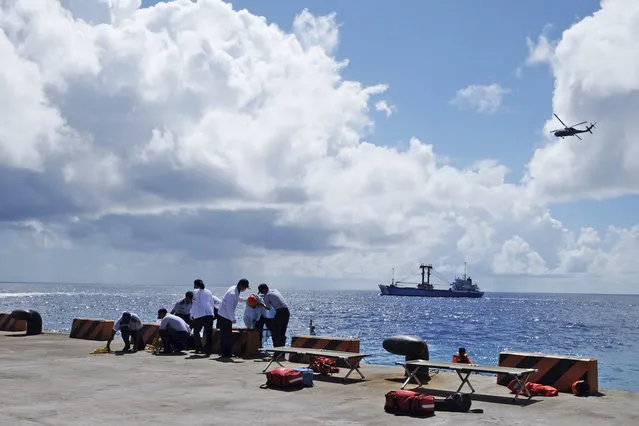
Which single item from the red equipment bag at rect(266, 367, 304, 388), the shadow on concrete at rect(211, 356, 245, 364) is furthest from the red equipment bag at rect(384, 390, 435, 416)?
the shadow on concrete at rect(211, 356, 245, 364)

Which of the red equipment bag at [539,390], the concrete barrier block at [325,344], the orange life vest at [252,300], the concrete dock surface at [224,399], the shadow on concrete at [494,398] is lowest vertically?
the concrete dock surface at [224,399]

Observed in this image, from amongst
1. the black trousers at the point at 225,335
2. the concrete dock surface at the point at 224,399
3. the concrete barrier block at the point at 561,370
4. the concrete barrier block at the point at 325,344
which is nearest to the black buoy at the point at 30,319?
the concrete dock surface at the point at 224,399

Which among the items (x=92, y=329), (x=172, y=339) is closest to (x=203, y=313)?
(x=172, y=339)

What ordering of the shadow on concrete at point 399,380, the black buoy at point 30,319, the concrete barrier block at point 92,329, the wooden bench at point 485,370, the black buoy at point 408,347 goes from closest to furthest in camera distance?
the wooden bench at point 485,370
the black buoy at point 408,347
the shadow on concrete at point 399,380
the concrete barrier block at point 92,329
the black buoy at point 30,319

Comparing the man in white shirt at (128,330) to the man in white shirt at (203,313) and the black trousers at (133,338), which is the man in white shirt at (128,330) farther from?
the man in white shirt at (203,313)

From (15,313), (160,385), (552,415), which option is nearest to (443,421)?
(552,415)

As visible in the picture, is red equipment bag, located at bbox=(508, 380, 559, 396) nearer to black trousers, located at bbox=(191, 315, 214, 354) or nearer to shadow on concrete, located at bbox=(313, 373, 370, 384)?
shadow on concrete, located at bbox=(313, 373, 370, 384)

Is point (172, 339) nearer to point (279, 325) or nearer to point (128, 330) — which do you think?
point (128, 330)

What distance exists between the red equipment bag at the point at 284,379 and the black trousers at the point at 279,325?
501 cm

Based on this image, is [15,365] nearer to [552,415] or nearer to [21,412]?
[21,412]

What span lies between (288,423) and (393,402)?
6.64 feet

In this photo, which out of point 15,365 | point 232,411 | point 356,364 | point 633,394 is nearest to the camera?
point 232,411

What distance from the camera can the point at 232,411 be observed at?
10648 millimetres

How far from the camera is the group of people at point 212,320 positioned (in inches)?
709
